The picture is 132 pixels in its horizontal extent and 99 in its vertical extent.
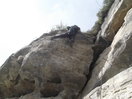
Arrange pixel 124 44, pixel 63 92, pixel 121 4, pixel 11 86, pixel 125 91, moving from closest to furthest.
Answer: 1. pixel 125 91
2. pixel 124 44
3. pixel 63 92
4. pixel 121 4
5. pixel 11 86

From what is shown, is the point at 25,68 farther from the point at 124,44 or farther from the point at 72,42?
the point at 124,44

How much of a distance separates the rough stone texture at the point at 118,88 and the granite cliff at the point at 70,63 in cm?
→ 200

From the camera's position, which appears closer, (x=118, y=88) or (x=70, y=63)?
(x=118, y=88)

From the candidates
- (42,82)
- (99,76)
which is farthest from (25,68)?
(99,76)

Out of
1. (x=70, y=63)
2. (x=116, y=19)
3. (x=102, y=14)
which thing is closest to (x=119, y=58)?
(x=70, y=63)

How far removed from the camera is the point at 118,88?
10.9 meters

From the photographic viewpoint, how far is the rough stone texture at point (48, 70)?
1596cm

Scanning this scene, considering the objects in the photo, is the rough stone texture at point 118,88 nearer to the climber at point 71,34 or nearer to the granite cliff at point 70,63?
the granite cliff at point 70,63

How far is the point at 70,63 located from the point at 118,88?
5.78m

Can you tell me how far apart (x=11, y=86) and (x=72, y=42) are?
474 cm

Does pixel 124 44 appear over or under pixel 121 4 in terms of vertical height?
under

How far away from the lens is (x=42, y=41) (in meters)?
18.4

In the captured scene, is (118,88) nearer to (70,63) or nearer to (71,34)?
(70,63)

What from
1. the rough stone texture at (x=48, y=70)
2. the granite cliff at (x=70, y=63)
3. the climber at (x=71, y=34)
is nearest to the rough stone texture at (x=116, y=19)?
the granite cliff at (x=70, y=63)
